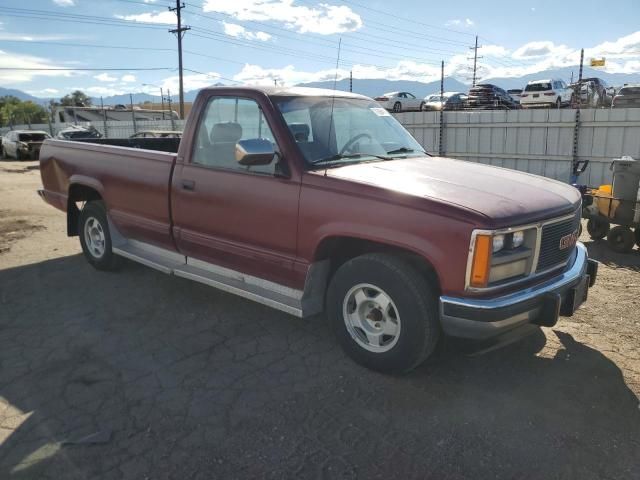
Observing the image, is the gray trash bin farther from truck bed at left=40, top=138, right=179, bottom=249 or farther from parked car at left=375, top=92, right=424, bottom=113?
parked car at left=375, top=92, right=424, bottom=113

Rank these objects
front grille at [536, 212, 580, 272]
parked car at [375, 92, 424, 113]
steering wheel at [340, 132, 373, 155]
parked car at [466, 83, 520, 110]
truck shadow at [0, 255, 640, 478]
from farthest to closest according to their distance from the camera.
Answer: parked car at [375, 92, 424, 113] → parked car at [466, 83, 520, 110] → steering wheel at [340, 132, 373, 155] → front grille at [536, 212, 580, 272] → truck shadow at [0, 255, 640, 478]

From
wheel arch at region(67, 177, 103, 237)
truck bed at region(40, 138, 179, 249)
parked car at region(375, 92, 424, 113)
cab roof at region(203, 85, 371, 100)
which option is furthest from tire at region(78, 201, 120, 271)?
parked car at region(375, 92, 424, 113)

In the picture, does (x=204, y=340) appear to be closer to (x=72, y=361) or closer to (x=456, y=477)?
(x=72, y=361)

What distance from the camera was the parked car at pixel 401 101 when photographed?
31062mm

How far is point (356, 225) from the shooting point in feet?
11.1

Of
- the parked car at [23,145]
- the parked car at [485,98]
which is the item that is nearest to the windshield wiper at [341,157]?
the parked car at [485,98]

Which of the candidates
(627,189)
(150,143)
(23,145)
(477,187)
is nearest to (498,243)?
(477,187)

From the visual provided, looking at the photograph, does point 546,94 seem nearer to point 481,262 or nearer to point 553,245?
point 553,245

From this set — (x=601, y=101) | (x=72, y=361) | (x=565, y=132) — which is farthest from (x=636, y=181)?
(x=601, y=101)

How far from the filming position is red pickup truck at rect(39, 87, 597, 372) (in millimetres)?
3088

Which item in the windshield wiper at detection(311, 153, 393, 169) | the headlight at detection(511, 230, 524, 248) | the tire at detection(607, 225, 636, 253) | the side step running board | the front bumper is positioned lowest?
the tire at detection(607, 225, 636, 253)

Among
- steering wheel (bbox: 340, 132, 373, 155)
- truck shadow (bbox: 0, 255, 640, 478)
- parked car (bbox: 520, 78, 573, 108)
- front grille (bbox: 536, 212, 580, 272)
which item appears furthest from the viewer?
parked car (bbox: 520, 78, 573, 108)

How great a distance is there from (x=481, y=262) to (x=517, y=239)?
1.25ft

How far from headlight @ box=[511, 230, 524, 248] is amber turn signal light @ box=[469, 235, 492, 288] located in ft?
0.92
